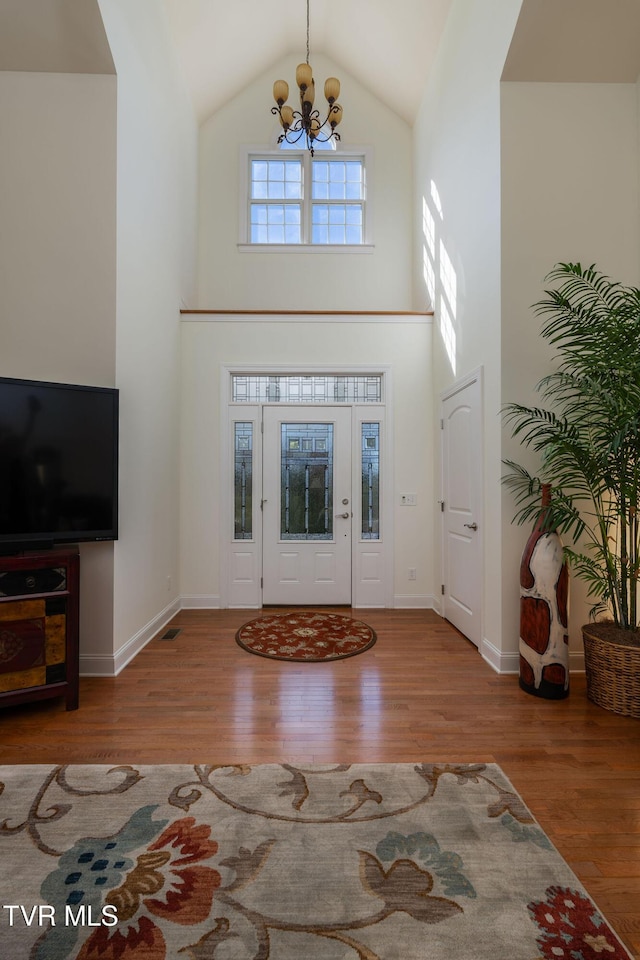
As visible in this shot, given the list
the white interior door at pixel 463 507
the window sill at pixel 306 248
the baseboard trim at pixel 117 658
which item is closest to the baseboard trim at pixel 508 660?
the white interior door at pixel 463 507

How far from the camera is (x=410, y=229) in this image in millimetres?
5691

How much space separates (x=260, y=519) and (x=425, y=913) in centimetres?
367

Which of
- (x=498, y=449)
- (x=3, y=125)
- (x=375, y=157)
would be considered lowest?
(x=498, y=449)

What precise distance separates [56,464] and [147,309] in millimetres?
1549

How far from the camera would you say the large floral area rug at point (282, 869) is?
4.30ft

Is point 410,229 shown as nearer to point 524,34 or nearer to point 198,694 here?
point 524,34

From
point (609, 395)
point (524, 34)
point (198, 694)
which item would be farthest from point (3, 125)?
point (609, 395)

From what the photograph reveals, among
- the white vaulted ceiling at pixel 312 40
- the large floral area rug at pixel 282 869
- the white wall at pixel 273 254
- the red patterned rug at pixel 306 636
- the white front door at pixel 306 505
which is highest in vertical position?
the white vaulted ceiling at pixel 312 40

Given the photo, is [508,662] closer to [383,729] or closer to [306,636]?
[383,729]

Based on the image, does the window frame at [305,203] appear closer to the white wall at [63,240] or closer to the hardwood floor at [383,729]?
the white wall at [63,240]

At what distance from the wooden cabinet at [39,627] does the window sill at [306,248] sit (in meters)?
4.32

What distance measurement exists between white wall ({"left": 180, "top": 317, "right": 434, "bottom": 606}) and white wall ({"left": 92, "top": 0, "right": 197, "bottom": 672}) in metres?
0.19

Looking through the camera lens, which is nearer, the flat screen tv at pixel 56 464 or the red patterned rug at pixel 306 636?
the flat screen tv at pixel 56 464

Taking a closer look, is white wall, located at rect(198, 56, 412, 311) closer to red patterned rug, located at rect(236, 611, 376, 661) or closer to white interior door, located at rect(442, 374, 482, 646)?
white interior door, located at rect(442, 374, 482, 646)
